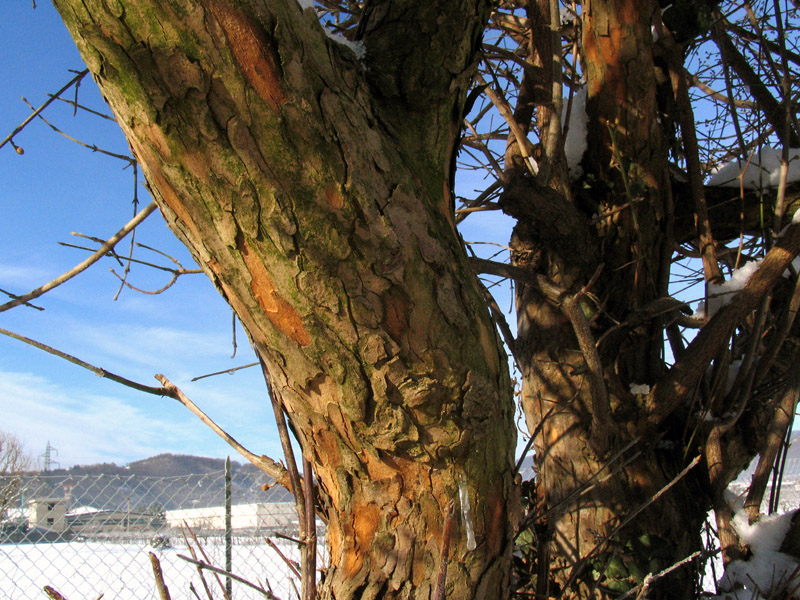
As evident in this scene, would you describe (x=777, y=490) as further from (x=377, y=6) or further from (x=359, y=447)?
(x=377, y=6)

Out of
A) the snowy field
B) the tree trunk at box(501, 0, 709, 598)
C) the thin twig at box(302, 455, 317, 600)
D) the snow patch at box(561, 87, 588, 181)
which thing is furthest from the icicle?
the snowy field

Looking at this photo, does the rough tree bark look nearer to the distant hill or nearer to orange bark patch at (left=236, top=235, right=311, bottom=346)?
orange bark patch at (left=236, top=235, right=311, bottom=346)

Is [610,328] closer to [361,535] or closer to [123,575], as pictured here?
[361,535]

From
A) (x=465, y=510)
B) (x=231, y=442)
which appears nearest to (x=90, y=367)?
(x=231, y=442)

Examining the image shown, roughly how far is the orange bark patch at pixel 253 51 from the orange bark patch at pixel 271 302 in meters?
0.21

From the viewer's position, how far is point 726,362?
66.4 inches

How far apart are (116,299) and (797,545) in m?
2.13

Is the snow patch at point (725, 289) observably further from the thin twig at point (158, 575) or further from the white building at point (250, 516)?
the white building at point (250, 516)

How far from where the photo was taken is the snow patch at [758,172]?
187 centimetres

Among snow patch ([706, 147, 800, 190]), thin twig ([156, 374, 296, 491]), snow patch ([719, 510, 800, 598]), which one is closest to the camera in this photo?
thin twig ([156, 374, 296, 491])

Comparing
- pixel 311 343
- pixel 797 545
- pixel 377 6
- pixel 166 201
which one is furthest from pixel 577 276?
pixel 166 201

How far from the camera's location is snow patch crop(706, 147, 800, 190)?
1.87 m

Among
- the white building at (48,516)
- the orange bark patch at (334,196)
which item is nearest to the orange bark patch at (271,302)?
the orange bark patch at (334,196)

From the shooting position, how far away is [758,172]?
6.37 ft
